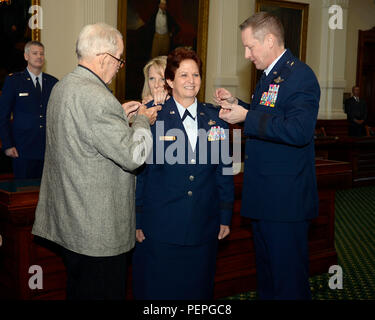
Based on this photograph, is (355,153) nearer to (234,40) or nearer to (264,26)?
(234,40)

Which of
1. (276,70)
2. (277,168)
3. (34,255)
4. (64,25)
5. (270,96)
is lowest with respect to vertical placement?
(34,255)

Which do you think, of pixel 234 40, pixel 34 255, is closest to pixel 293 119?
pixel 34 255

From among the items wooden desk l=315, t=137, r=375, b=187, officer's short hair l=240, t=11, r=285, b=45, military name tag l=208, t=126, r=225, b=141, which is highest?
officer's short hair l=240, t=11, r=285, b=45

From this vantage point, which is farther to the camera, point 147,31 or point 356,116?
point 356,116

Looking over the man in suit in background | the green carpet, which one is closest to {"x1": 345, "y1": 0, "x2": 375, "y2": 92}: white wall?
the man in suit in background

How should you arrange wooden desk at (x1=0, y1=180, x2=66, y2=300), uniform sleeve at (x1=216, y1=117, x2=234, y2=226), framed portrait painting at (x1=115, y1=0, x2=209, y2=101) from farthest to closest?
framed portrait painting at (x1=115, y1=0, x2=209, y2=101) < wooden desk at (x1=0, y1=180, x2=66, y2=300) < uniform sleeve at (x1=216, y1=117, x2=234, y2=226)

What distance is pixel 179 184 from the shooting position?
255cm

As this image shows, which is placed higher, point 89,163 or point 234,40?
point 234,40

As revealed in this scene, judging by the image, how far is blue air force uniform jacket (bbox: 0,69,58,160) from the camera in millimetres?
4961

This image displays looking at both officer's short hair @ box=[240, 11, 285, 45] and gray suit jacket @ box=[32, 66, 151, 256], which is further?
officer's short hair @ box=[240, 11, 285, 45]

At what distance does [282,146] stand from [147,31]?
6097 mm

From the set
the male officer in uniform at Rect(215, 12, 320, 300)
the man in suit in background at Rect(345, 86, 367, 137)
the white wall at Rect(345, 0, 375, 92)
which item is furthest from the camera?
the white wall at Rect(345, 0, 375, 92)

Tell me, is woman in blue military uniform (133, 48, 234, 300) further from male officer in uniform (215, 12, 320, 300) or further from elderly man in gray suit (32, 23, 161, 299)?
elderly man in gray suit (32, 23, 161, 299)

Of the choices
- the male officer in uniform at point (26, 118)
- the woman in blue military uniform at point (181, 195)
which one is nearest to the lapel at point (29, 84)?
the male officer in uniform at point (26, 118)
